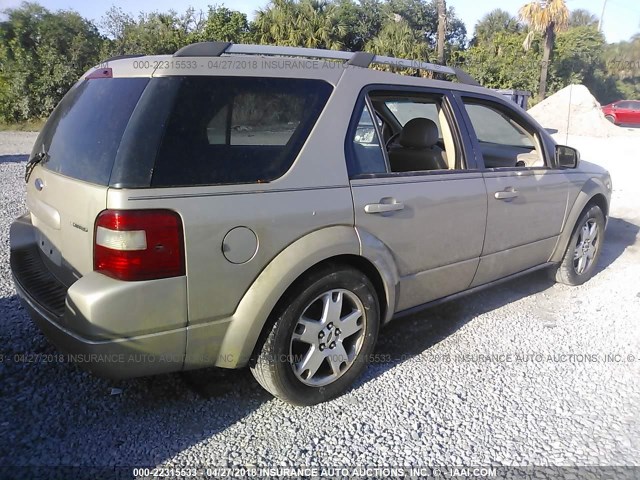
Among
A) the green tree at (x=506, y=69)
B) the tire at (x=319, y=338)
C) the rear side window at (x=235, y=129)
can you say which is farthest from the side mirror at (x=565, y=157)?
the green tree at (x=506, y=69)

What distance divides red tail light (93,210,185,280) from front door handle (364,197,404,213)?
3.59 feet

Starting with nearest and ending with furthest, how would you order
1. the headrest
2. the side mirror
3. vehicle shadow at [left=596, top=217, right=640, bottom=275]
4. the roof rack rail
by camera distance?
1. the roof rack rail
2. the headrest
3. the side mirror
4. vehicle shadow at [left=596, top=217, right=640, bottom=275]

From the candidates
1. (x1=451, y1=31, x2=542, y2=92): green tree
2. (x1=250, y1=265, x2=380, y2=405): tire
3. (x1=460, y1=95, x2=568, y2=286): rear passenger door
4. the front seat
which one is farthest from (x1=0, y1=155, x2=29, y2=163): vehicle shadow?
(x1=451, y1=31, x2=542, y2=92): green tree

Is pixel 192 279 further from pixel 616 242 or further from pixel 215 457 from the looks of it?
pixel 616 242

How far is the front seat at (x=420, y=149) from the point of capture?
11.6ft

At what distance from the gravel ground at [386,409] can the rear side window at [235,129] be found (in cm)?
129

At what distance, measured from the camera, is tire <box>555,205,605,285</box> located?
181 inches

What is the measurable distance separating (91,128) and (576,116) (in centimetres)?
2502

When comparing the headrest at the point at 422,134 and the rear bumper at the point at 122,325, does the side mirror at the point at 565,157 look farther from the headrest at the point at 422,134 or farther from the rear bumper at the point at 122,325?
the rear bumper at the point at 122,325

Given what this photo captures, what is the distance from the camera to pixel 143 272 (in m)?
2.11

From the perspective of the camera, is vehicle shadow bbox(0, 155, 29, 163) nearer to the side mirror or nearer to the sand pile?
the side mirror

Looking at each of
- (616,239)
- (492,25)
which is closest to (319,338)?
(616,239)

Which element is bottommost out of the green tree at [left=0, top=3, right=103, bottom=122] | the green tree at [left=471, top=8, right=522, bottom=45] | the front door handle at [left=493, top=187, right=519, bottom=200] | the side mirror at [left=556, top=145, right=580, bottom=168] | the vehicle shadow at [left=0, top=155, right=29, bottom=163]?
the vehicle shadow at [left=0, top=155, right=29, bottom=163]

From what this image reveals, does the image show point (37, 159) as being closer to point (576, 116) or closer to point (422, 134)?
point (422, 134)
